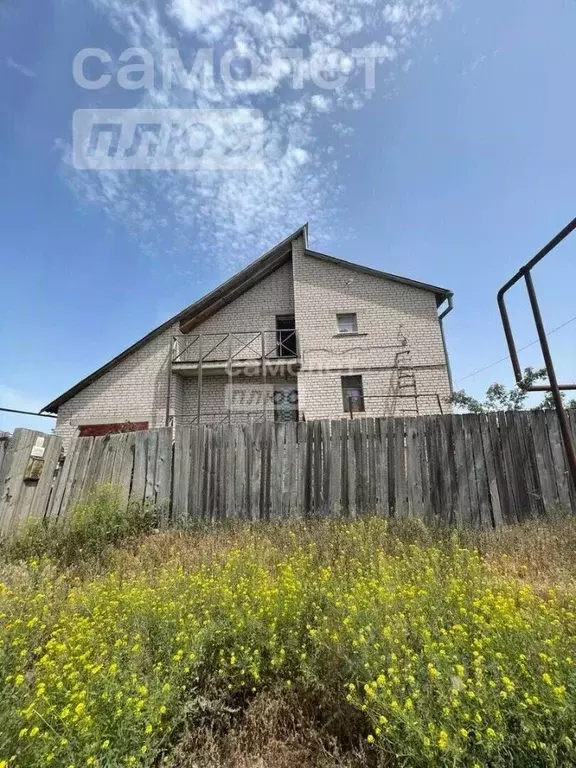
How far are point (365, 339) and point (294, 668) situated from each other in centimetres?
1218

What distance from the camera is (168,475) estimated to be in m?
6.19

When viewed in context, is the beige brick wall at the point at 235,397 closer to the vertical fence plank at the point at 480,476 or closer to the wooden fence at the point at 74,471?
the wooden fence at the point at 74,471

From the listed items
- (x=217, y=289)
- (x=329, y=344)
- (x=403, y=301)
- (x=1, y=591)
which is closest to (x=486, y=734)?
(x=1, y=591)

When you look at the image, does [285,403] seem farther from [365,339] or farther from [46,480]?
[46,480]

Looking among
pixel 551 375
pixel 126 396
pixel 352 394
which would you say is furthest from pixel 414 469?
pixel 126 396

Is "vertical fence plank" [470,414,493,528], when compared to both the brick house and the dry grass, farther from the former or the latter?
the brick house

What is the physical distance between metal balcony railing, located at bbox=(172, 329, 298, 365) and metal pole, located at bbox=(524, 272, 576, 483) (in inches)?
382

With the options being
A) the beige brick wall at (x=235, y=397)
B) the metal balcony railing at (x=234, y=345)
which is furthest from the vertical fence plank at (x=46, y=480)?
the metal balcony railing at (x=234, y=345)

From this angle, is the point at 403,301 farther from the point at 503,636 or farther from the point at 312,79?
the point at 503,636

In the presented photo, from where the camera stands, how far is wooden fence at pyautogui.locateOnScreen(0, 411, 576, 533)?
5426 millimetres

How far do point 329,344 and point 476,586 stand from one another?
1124 cm

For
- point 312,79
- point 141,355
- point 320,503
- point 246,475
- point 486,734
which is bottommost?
point 486,734

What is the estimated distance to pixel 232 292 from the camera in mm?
14992

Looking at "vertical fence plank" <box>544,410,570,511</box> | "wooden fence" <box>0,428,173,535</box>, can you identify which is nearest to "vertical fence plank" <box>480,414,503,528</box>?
"vertical fence plank" <box>544,410,570,511</box>
